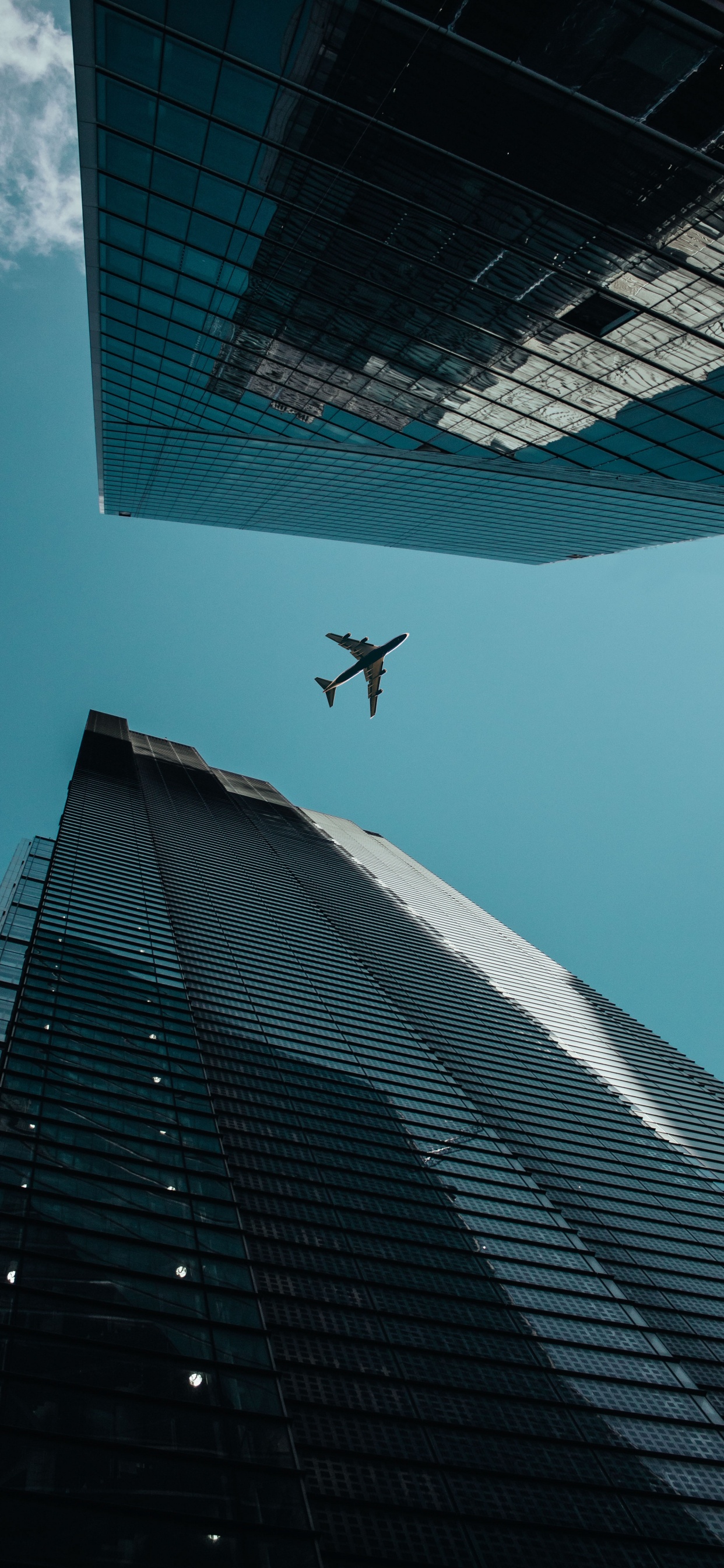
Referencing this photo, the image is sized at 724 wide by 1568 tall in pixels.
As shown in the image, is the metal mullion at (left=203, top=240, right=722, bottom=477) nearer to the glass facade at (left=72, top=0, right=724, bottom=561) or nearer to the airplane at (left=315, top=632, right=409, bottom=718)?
the glass facade at (left=72, top=0, right=724, bottom=561)

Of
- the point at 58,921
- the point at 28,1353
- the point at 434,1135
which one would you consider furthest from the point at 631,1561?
the point at 58,921

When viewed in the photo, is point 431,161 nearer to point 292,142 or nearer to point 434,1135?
point 292,142

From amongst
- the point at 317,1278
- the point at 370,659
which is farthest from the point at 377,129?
the point at 370,659

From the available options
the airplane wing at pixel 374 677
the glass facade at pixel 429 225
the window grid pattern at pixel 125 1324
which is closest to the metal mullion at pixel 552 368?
the glass facade at pixel 429 225

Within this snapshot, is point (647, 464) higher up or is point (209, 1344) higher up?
point (647, 464)

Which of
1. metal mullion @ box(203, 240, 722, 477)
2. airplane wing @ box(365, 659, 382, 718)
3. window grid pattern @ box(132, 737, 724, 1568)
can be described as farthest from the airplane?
metal mullion @ box(203, 240, 722, 477)

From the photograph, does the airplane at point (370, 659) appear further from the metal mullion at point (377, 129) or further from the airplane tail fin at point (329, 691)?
the metal mullion at point (377, 129)
